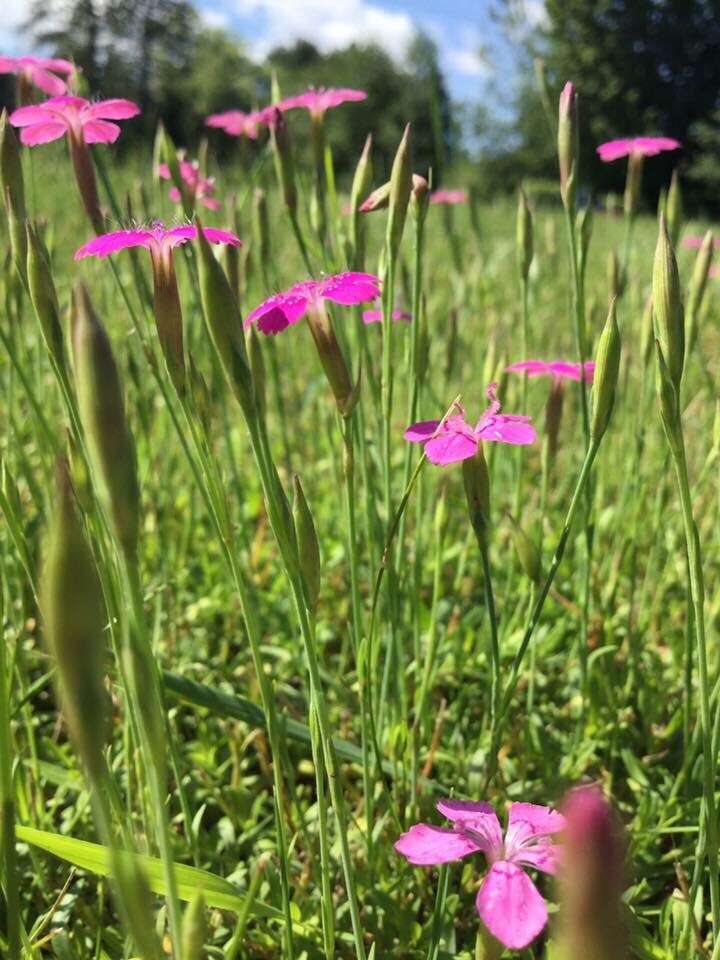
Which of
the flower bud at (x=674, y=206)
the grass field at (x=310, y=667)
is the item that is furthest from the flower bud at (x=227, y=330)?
the flower bud at (x=674, y=206)

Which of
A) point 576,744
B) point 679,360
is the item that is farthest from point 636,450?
point 679,360

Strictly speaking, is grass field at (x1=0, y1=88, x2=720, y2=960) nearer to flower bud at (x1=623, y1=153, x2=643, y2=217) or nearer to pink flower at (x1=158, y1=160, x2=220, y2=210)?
pink flower at (x1=158, y1=160, x2=220, y2=210)

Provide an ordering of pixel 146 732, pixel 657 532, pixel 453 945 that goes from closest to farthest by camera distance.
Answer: pixel 146 732, pixel 453 945, pixel 657 532

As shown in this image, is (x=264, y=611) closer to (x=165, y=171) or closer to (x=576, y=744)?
(x=576, y=744)

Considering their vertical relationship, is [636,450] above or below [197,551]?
above

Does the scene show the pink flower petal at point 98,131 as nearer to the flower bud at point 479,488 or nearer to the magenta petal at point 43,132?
the magenta petal at point 43,132

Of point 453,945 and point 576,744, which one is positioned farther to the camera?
point 576,744
